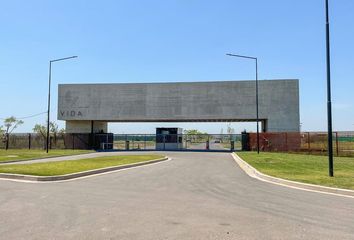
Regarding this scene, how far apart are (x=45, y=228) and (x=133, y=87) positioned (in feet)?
145

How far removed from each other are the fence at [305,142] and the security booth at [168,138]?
11.3 meters

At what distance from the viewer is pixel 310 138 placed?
37500 millimetres

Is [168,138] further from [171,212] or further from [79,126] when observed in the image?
[171,212]

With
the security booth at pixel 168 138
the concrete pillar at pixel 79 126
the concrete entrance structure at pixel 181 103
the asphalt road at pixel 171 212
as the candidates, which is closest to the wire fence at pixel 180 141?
the security booth at pixel 168 138

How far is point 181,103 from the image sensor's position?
162ft

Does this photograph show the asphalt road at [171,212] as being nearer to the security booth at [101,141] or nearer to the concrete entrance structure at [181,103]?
the concrete entrance structure at [181,103]

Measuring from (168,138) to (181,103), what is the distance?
21.9 feet

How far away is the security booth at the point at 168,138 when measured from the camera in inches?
2119

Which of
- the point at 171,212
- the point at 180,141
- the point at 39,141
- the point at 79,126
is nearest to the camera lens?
the point at 171,212

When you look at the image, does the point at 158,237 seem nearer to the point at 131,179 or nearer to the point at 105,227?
the point at 105,227

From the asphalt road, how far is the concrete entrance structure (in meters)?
33.7

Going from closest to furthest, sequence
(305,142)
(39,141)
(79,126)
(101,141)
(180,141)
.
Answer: (305,142), (79,126), (101,141), (39,141), (180,141)

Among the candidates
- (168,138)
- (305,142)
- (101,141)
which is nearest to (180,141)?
(168,138)

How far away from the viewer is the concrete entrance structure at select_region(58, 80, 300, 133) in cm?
4634
